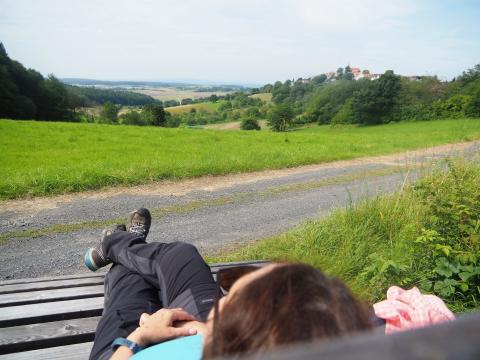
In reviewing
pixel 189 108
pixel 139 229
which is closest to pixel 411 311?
pixel 139 229

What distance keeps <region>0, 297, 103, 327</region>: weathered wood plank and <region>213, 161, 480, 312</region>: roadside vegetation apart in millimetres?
1270

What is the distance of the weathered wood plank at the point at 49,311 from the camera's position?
2127 mm

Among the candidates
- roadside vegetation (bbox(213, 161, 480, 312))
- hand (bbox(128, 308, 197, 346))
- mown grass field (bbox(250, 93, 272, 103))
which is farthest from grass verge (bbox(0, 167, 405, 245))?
mown grass field (bbox(250, 93, 272, 103))

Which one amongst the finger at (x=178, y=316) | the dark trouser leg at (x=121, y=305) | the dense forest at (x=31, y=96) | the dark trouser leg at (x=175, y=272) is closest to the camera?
the finger at (x=178, y=316)

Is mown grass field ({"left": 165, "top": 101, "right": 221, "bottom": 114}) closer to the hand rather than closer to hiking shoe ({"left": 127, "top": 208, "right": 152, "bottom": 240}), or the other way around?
hiking shoe ({"left": 127, "top": 208, "right": 152, "bottom": 240})

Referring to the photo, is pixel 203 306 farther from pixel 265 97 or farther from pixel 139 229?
pixel 265 97

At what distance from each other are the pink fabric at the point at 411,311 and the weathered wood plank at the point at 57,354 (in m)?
1.47

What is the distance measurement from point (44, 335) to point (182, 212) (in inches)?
175

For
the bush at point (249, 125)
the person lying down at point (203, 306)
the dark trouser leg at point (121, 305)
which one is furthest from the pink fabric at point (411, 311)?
the bush at point (249, 125)

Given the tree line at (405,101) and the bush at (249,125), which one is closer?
the tree line at (405,101)

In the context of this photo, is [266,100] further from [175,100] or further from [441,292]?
[441,292]

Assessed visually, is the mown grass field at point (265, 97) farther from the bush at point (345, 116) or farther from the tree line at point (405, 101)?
the bush at point (345, 116)

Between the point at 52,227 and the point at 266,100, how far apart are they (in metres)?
98.3

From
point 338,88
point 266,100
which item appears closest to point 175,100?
point 266,100
